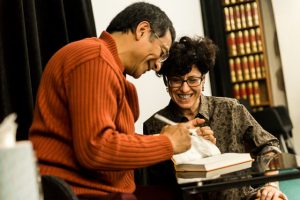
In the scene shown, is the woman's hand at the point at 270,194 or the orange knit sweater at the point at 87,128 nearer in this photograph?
the orange knit sweater at the point at 87,128

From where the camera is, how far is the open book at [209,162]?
1.38 m

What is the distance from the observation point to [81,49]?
45.2 inches

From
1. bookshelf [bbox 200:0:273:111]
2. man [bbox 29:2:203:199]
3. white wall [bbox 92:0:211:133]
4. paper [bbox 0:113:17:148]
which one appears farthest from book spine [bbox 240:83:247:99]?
paper [bbox 0:113:17:148]

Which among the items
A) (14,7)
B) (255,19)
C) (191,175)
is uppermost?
(255,19)

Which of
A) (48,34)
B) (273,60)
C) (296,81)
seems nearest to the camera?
(48,34)

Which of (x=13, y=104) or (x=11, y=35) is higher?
(x=11, y=35)

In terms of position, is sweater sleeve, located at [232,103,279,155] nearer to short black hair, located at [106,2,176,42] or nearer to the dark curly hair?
the dark curly hair

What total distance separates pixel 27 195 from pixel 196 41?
1.69 metres

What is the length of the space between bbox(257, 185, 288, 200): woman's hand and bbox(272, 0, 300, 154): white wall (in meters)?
3.53

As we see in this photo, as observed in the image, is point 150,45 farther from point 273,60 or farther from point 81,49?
point 273,60

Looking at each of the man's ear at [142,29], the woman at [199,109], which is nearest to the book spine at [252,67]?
the woman at [199,109]

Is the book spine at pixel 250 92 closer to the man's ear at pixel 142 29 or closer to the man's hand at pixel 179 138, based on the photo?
the man's ear at pixel 142 29

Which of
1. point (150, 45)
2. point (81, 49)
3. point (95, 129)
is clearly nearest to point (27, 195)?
point (95, 129)

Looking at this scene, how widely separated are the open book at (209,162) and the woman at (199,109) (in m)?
0.40
